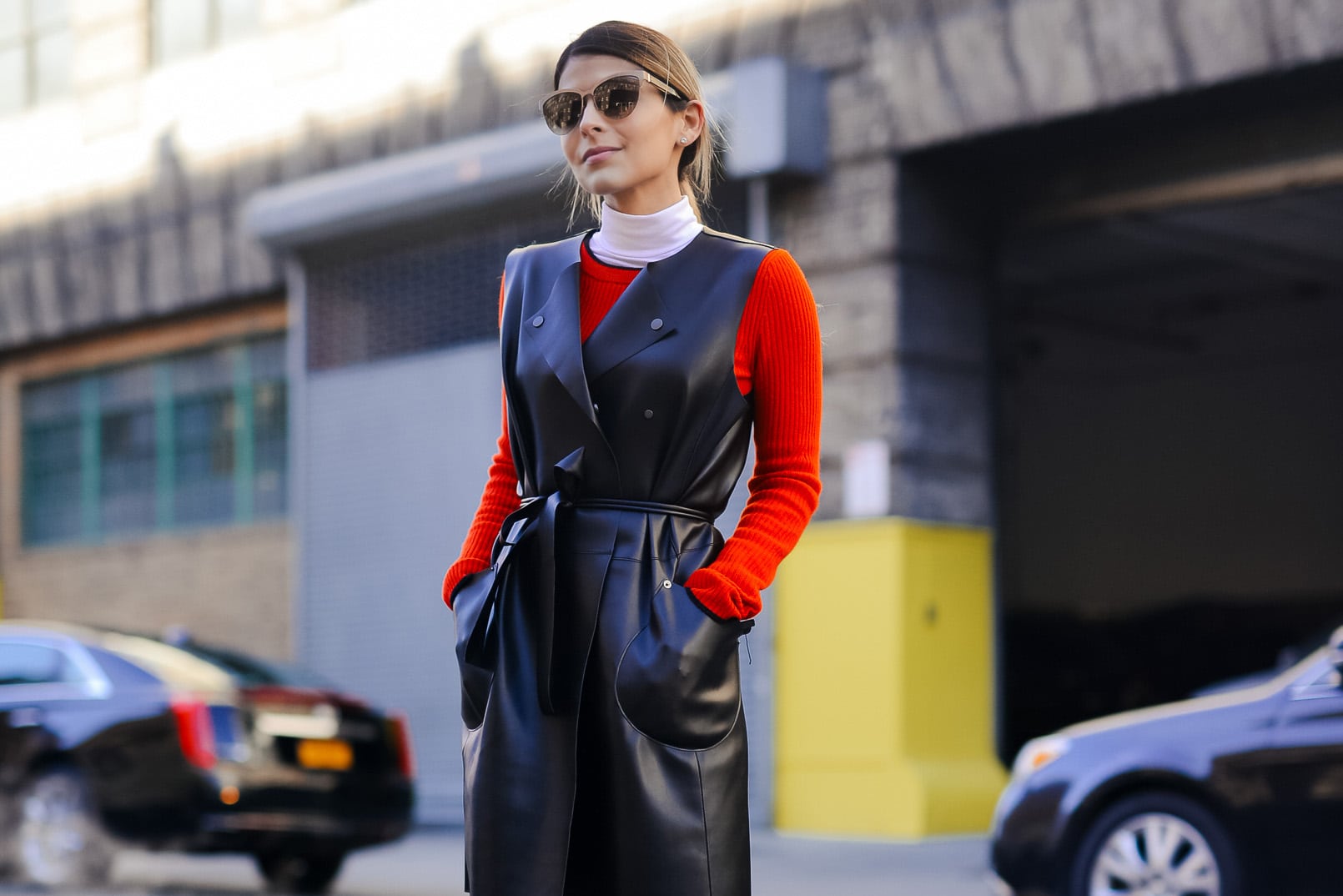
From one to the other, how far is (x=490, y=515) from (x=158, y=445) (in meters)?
17.8

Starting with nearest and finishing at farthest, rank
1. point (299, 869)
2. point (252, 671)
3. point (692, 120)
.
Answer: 1. point (692, 120)
2. point (252, 671)
3. point (299, 869)

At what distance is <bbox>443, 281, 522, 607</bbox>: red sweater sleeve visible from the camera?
2.93 m

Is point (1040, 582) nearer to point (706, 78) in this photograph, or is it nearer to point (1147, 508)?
point (1147, 508)

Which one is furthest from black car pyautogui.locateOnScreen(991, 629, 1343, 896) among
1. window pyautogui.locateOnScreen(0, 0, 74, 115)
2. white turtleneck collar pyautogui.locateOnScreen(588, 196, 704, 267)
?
window pyautogui.locateOnScreen(0, 0, 74, 115)

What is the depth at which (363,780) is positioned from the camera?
11.0m

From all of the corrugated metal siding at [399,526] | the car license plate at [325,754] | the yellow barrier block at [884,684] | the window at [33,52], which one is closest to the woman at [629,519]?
the car license plate at [325,754]

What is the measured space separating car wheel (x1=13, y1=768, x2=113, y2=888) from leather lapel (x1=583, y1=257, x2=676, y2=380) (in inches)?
337

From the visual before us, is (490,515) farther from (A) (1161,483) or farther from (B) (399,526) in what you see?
(A) (1161,483)

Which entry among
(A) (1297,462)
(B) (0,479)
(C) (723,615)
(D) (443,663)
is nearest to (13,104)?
(B) (0,479)

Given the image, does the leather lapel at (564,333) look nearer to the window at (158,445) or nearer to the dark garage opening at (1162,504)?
the window at (158,445)

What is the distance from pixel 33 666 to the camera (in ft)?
37.4

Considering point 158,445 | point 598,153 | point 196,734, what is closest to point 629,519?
point 598,153

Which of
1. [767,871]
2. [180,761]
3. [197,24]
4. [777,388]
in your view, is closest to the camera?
[777,388]

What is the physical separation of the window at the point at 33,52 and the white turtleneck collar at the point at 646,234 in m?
19.3
